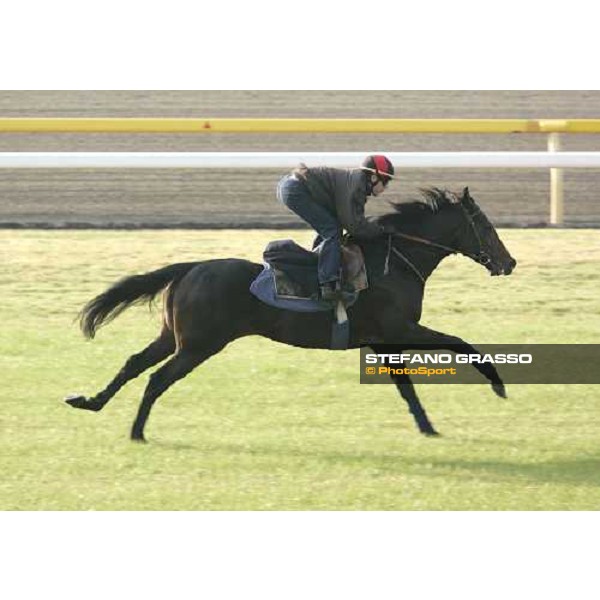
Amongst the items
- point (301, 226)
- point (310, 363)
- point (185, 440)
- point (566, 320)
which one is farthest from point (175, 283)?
point (301, 226)

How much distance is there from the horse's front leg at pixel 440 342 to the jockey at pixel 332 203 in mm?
365

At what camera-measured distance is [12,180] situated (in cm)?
1353

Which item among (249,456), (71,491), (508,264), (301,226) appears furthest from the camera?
(301,226)

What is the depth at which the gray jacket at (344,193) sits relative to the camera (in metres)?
6.43

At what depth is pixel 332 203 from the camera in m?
6.52

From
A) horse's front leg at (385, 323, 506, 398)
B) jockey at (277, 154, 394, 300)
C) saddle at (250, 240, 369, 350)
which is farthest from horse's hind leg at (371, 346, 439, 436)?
jockey at (277, 154, 394, 300)

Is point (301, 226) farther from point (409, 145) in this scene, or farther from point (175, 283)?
point (175, 283)

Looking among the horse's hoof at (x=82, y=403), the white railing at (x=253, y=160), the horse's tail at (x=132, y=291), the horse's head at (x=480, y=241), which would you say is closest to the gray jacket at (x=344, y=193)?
the horse's head at (x=480, y=241)

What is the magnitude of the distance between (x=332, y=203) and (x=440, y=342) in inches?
30.9

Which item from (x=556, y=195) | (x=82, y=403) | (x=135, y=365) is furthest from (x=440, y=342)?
(x=556, y=195)

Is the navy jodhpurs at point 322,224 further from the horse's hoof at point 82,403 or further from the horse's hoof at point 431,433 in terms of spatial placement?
the horse's hoof at point 82,403

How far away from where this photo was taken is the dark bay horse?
6.48 meters

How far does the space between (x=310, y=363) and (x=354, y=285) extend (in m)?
1.89

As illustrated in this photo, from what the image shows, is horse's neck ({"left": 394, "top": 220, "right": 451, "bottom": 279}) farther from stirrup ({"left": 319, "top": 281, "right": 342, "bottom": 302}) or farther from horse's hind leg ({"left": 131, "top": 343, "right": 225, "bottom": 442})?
horse's hind leg ({"left": 131, "top": 343, "right": 225, "bottom": 442})
